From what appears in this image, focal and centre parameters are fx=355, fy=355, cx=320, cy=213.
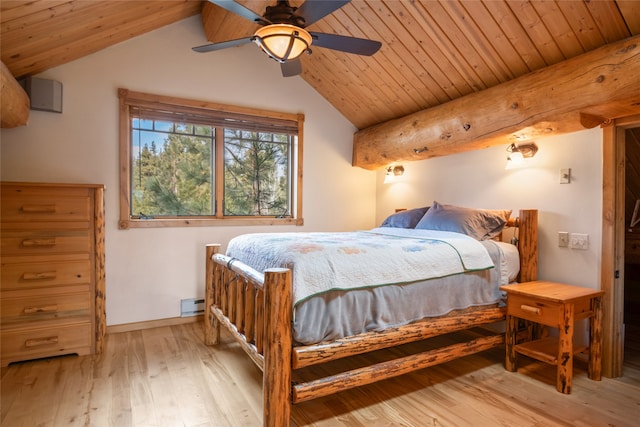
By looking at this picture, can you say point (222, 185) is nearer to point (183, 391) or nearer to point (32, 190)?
point (32, 190)

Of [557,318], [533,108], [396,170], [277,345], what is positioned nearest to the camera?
[277,345]

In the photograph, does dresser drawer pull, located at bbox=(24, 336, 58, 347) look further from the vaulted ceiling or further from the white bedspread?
the vaulted ceiling

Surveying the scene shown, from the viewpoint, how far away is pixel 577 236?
268cm

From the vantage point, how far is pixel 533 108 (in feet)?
8.55

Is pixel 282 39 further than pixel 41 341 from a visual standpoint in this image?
No

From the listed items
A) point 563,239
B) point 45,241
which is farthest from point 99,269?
point 563,239

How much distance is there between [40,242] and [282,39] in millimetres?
2310

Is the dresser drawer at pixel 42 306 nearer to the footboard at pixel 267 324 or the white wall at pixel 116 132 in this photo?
the white wall at pixel 116 132

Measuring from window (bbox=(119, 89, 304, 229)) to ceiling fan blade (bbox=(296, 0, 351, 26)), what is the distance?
6.72 feet

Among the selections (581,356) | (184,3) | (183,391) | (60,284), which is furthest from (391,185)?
(60,284)

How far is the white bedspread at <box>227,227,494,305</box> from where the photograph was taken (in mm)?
1936

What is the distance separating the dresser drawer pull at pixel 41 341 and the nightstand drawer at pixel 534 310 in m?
3.39

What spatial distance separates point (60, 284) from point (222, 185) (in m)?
1.72

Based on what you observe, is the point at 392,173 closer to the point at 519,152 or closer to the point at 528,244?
the point at 519,152
